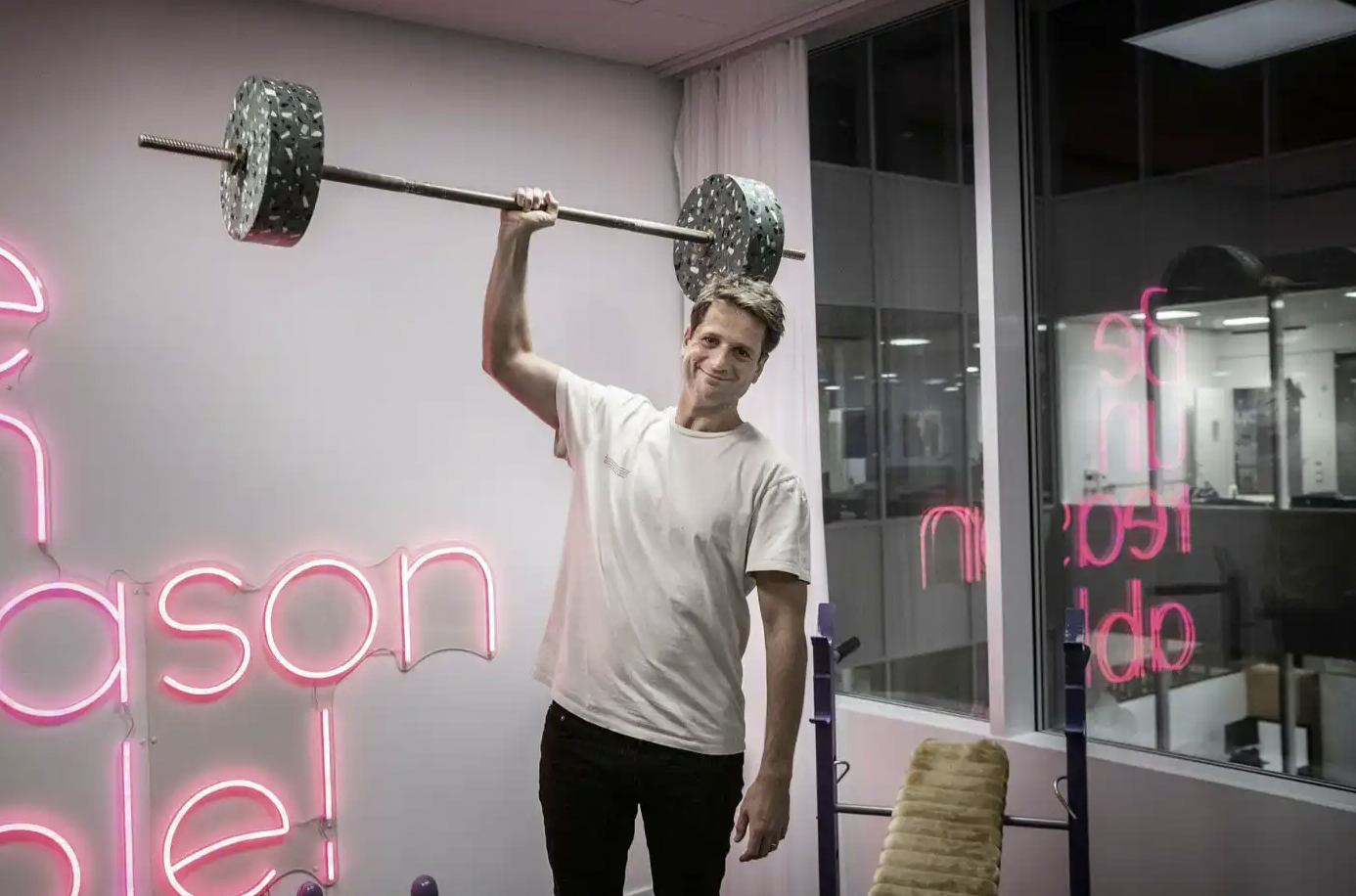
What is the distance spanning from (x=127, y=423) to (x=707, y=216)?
1443 mm

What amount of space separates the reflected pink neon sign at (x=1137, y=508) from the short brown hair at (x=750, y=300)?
124 centimetres

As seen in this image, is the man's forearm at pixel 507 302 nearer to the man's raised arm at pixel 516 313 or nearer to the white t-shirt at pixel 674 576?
the man's raised arm at pixel 516 313

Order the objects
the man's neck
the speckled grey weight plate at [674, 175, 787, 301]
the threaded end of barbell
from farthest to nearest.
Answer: the speckled grey weight plate at [674, 175, 787, 301] → the man's neck → the threaded end of barbell

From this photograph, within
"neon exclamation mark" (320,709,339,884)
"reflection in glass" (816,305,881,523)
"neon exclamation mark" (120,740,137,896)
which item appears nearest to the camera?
"neon exclamation mark" (120,740,137,896)

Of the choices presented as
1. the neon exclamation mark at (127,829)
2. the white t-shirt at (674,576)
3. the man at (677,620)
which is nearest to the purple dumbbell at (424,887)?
the neon exclamation mark at (127,829)

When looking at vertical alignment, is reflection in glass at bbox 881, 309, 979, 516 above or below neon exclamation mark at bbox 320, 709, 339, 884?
above

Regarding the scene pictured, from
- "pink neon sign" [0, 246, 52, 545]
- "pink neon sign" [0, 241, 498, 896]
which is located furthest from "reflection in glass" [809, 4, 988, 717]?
"pink neon sign" [0, 246, 52, 545]

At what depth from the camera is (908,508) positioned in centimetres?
359

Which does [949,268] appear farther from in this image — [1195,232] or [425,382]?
[425,382]

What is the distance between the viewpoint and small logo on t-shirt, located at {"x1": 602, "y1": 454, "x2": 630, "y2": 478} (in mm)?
2230

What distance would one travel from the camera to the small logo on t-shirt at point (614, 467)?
7.32 feet

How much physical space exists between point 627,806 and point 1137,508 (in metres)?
1.61

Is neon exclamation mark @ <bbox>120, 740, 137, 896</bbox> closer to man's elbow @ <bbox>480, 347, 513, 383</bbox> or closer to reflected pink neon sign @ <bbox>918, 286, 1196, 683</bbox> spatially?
man's elbow @ <bbox>480, 347, 513, 383</bbox>

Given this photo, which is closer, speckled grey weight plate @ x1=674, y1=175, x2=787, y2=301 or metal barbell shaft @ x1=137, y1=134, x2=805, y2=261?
metal barbell shaft @ x1=137, y1=134, x2=805, y2=261
